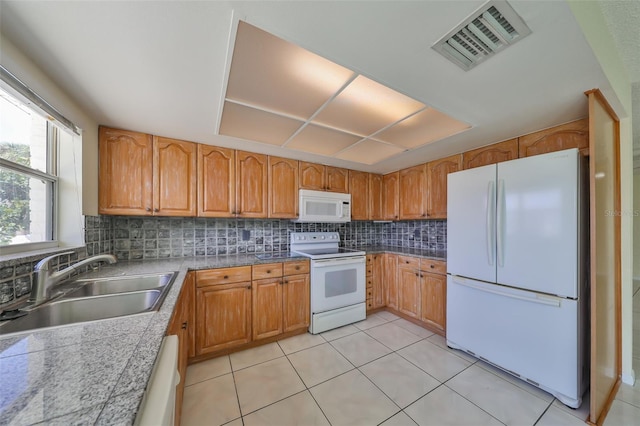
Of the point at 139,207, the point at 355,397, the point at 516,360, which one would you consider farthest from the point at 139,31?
the point at 516,360

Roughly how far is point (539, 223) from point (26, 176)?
11.4 ft

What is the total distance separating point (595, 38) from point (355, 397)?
2.61 m

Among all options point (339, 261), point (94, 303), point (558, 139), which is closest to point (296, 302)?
point (339, 261)

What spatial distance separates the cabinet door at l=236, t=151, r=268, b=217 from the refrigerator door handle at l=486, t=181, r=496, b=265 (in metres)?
2.25

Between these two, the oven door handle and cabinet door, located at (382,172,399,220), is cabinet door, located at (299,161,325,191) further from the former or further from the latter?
cabinet door, located at (382,172,399,220)

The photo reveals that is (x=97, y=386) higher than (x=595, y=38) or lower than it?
lower

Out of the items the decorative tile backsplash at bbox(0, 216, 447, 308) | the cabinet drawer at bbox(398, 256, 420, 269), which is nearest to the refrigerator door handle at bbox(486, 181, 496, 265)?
the cabinet drawer at bbox(398, 256, 420, 269)

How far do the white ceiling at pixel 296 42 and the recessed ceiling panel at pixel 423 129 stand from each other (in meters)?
0.17

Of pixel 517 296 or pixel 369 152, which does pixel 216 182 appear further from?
pixel 517 296

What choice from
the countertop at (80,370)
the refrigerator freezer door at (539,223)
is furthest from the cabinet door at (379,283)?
the countertop at (80,370)

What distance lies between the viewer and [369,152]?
2777 mm

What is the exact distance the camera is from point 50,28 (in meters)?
0.98

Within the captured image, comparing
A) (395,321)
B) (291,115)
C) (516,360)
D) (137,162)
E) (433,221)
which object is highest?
(291,115)

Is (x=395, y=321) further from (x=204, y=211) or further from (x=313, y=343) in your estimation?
(x=204, y=211)
